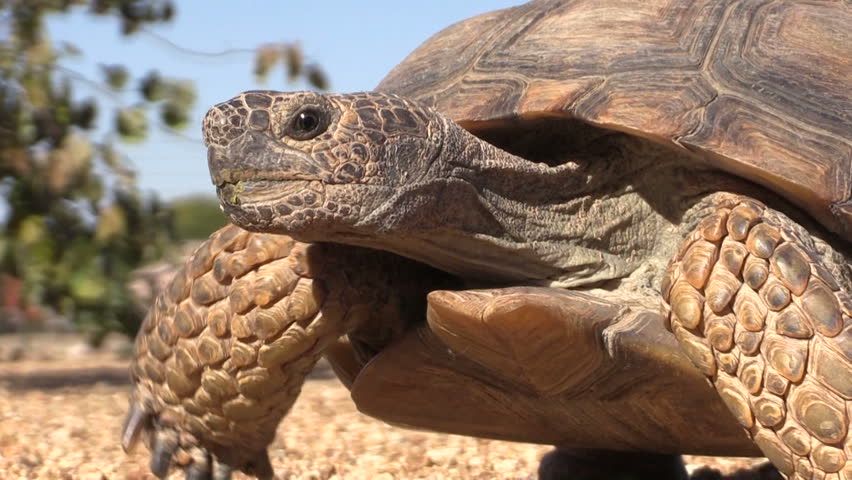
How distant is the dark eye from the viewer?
9.60ft

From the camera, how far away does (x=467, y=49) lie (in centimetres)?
378

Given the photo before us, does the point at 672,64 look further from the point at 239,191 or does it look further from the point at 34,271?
the point at 34,271

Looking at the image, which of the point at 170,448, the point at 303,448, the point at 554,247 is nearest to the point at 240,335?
the point at 170,448

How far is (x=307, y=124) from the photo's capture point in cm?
294

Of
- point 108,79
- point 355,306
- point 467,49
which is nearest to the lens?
point 355,306

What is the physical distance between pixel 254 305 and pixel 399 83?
0.92 meters

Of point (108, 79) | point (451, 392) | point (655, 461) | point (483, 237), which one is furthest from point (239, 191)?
point (108, 79)

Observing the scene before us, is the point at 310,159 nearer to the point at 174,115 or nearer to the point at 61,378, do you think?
the point at 174,115

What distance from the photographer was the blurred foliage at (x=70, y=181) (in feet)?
23.7

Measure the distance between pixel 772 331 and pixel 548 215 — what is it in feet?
2.50

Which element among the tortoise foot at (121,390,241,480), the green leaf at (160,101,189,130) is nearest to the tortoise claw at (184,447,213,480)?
the tortoise foot at (121,390,241,480)

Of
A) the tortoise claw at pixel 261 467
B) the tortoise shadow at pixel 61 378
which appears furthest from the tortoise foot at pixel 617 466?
the tortoise shadow at pixel 61 378

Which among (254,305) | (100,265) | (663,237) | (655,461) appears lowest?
(100,265)

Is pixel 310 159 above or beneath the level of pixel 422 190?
above
